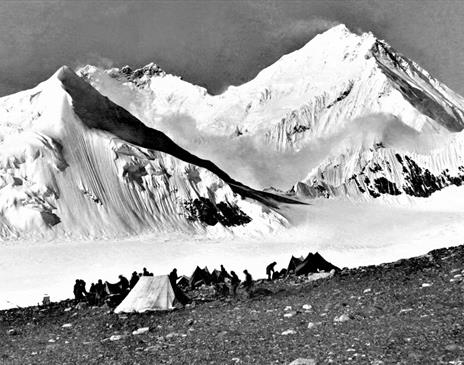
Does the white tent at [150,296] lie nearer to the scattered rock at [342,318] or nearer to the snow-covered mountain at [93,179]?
the scattered rock at [342,318]

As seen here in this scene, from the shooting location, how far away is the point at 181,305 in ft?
63.2

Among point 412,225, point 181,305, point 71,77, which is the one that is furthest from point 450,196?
point 181,305

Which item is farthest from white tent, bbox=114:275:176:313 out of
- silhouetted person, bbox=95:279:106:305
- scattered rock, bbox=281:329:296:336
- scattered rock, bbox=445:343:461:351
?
scattered rock, bbox=445:343:461:351

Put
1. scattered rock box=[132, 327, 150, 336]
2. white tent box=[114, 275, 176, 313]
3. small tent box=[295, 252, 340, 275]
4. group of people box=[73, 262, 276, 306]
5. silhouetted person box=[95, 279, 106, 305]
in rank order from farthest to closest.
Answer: small tent box=[295, 252, 340, 275] < silhouetted person box=[95, 279, 106, 305] < group of people box=[73, 262, 276, 306] < white tent box=[114, 275, 176, 313] < scattered rock box=[132, 327, 150, 336]

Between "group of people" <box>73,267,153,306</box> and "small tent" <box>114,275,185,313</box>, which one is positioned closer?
"small tent" <box>114,275,185,313</box>

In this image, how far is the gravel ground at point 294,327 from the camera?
11805mm

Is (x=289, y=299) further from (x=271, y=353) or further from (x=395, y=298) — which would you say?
(x=271, y=353)

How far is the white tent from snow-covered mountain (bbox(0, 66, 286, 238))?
259ft

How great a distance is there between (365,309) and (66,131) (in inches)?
4089

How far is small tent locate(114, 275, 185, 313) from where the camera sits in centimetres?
1919

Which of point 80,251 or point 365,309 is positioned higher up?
point 80,251

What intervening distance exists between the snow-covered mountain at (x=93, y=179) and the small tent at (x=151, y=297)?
79.1 metres

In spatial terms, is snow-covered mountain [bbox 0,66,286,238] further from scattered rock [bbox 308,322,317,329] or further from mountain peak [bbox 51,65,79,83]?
scattered rock [bbox 308,322,317,329]

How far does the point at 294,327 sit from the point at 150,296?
243 inches
